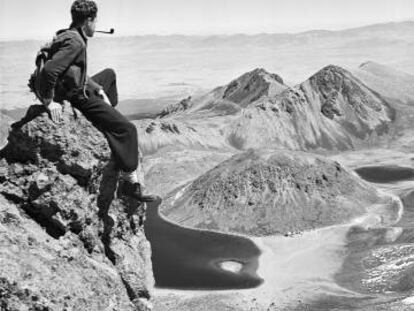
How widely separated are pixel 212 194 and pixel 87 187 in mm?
71074

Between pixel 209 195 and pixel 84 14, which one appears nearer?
pixel 84 14

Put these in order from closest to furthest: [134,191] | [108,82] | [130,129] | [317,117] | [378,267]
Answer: [130,129], [134,191], [108,82], [378,267], [317,117]

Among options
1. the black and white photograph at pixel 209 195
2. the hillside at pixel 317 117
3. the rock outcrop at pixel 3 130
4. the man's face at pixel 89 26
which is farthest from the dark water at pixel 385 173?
the man's face at pixel 89 26

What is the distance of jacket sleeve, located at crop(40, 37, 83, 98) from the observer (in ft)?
29.5

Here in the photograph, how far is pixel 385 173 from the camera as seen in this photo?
4031 inches

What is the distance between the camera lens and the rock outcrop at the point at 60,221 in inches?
312

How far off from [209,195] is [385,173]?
36.4 metres

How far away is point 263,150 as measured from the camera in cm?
8650

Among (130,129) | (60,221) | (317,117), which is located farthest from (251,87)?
(60,221)

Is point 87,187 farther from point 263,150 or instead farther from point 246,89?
point 246,89

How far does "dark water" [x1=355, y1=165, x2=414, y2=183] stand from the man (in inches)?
3585

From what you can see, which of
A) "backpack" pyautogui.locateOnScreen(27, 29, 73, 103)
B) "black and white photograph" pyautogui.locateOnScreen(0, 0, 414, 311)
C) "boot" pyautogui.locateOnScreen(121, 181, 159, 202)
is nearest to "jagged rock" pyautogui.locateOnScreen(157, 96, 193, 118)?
"black and white photograph" pyautogui.locateOnScreen(0, 0, 414, 311)

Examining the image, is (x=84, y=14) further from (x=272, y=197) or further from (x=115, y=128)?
(x=272, y=197)

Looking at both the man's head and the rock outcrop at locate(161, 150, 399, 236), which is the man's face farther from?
the rock outcrop at locate(161, 150, 399, 236)
